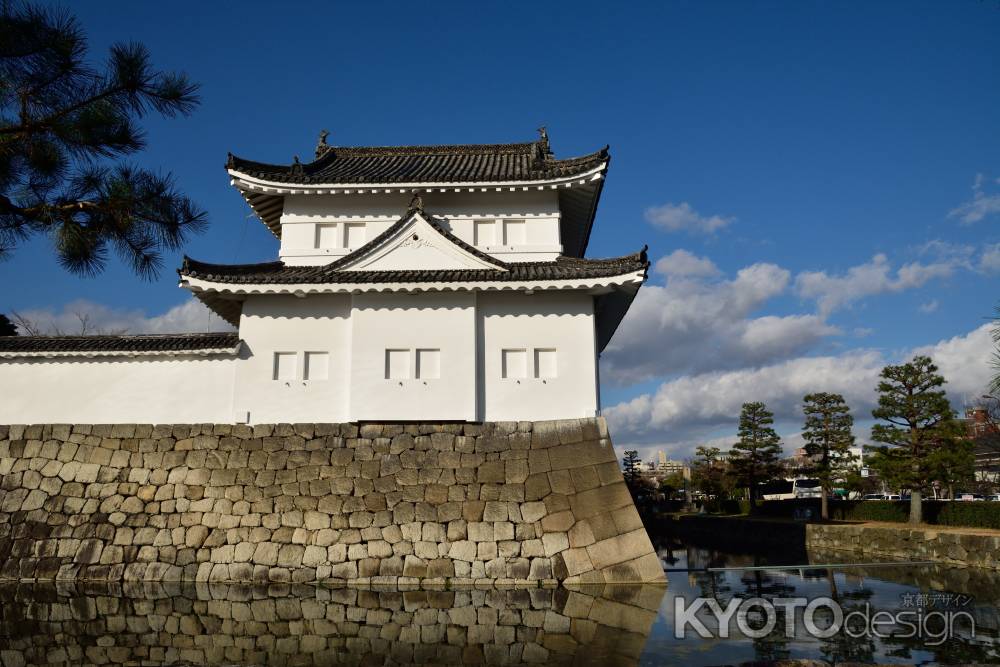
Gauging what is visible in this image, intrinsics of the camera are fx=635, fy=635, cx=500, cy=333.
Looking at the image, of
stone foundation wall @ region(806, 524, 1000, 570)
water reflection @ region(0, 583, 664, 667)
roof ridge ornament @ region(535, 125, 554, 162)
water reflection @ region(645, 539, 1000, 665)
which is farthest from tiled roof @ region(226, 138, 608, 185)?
stone foundation wall @ region(806, 524, 1000, 570)

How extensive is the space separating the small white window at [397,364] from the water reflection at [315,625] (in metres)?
3.36

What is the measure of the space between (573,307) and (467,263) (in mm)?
1984

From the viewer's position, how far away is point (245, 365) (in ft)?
34.9

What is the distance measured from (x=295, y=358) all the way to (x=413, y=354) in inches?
80.1

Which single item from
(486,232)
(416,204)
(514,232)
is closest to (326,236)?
(416,204)

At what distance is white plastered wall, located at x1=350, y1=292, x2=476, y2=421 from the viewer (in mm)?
10375

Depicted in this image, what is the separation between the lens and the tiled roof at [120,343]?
1055 centimetres

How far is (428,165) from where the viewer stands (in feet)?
46.1

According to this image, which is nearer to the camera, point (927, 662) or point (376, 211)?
point (927, 662)

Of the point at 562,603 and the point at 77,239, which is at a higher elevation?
the point at 77,239

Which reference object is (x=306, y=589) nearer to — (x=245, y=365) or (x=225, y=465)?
(x=225, y=465)

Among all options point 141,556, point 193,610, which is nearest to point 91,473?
point 141,556

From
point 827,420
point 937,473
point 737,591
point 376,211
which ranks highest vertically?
point 376,211

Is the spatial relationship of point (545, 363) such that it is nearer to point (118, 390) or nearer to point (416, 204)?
point (416, 204)
